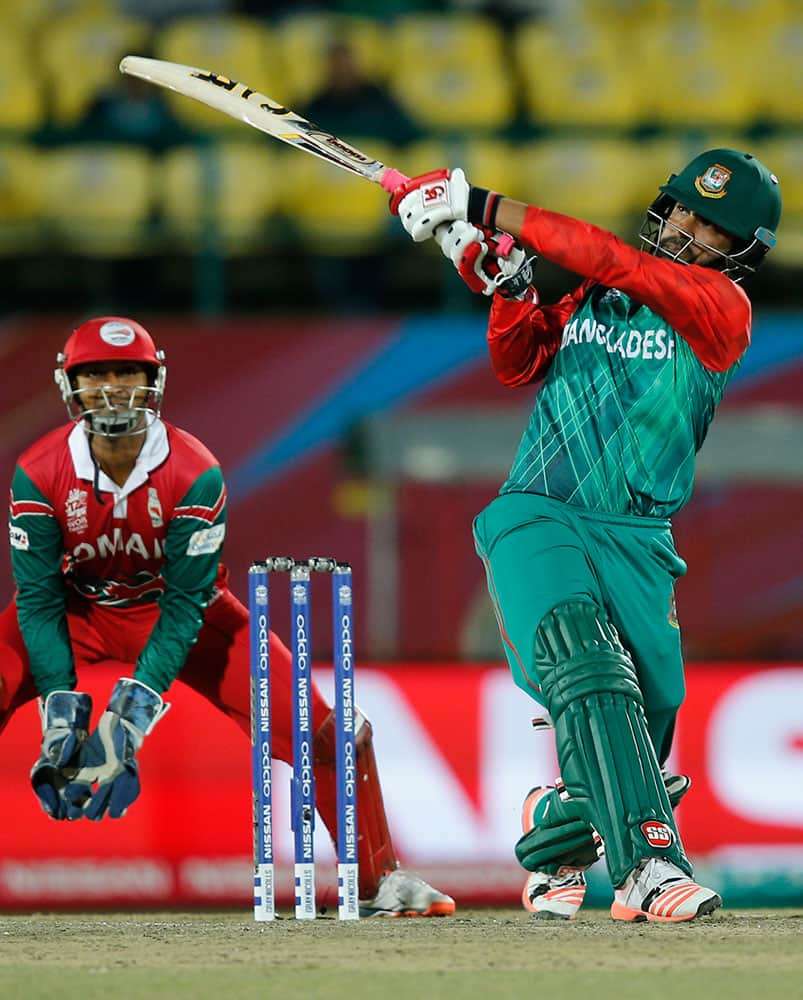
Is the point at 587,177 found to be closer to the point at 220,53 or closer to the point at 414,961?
the point at 220,53

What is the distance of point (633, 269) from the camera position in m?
4.18

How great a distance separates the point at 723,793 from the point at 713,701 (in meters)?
0.35

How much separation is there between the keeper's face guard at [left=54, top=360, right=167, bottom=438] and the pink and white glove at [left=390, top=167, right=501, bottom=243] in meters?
0.90

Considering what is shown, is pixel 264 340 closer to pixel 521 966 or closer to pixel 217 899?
pixel 217 899

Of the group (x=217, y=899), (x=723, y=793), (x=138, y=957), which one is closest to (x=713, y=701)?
(x=723, y=793)

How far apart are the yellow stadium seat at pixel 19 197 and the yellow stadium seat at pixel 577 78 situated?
2.69 m

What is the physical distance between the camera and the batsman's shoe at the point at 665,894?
3.98 m

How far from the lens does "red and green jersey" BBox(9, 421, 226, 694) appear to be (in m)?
4.71

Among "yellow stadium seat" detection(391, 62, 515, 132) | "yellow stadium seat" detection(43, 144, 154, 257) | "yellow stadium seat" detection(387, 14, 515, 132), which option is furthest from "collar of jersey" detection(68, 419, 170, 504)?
"yellow stadium seat" detection(391, 62, 515, 132)

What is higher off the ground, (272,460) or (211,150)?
(211,150)

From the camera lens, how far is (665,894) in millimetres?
3988

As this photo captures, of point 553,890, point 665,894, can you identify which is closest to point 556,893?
point 553,890

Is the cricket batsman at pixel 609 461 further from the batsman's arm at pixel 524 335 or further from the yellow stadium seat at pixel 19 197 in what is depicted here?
the yellow stadium seat at pixel 19 197

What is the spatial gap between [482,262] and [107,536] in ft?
4.04
